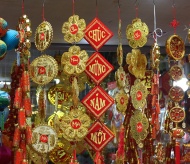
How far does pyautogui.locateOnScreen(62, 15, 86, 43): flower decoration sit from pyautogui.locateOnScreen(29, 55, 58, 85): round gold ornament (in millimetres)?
141

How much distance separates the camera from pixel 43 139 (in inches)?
74.3

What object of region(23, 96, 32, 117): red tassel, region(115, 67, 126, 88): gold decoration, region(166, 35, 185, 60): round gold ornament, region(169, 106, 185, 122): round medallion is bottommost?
region(169, 106, 185, 122): round medallion

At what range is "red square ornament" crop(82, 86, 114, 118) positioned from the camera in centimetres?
197

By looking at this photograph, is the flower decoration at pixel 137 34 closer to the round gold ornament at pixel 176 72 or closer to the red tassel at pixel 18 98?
the round gold ornament at pixel 176 72

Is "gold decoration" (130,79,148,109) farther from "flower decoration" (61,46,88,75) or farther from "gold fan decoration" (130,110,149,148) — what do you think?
"flower decoration" (61,46,88,75)

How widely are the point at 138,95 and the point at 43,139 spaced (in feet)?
1.78

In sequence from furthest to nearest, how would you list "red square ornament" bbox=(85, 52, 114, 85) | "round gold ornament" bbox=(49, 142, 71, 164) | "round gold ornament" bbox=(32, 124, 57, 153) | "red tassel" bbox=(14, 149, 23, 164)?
"round gold ornament" bbox=(49, 142, 71, 164) → "red square ornament" bbox=(85, 52, 114, 85) → "round gold ornament" bbox=(32, 124, 57, 153) → "red tassel" bbox=(14, 149, 23, 164)

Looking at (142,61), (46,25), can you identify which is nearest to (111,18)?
(142,61)

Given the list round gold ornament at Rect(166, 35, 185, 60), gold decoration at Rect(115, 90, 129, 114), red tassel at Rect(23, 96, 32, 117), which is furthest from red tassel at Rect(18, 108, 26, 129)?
round gold ornament at Rect(166, 35, 185, 60)

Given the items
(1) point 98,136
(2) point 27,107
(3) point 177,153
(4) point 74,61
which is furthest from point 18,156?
(3) point 177,153

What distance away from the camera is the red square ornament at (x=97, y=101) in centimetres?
197

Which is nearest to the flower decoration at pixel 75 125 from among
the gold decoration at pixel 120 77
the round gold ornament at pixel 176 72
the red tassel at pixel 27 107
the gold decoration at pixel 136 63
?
the red tassel at pixel 27 107

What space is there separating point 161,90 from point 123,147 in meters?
1.09

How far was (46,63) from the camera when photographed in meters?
1.92
